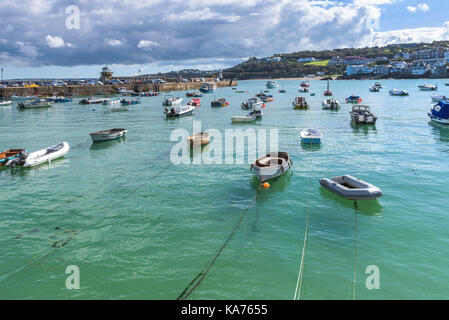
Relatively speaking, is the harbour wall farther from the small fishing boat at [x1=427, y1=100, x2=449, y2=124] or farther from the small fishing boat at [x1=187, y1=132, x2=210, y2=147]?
the small fishing boat at [x1=427, y1=100, x2=449, y2=124]

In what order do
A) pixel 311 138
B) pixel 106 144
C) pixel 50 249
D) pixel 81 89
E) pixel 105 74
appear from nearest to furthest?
pixel 50 249 < pixel 311 138 < pixel 106 144 < pixel 81 89 < pixel 105 74

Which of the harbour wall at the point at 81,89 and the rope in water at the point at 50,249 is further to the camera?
the harbour wall at the point at 81,89

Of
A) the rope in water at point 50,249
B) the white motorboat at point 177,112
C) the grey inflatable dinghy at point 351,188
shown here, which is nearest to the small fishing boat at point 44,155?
the rope in water at point 50,249

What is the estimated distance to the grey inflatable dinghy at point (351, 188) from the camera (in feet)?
64.2

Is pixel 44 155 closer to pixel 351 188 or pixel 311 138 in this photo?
pixel 311 138

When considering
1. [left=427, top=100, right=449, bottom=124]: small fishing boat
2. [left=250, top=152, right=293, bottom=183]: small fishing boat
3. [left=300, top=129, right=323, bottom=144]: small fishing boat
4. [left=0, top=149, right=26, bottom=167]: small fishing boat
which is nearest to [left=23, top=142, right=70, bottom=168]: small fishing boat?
[left=0, top=149, right=26, bottom=167]: small fishing boat

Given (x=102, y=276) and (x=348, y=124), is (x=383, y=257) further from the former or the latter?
(x=348, y=124)

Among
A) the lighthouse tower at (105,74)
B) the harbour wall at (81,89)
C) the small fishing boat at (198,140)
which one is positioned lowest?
the small fishing boat at (198,140)

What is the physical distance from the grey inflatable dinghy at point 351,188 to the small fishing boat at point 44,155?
25870 millimetres

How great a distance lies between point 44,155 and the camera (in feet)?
103

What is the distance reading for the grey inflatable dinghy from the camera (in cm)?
1958

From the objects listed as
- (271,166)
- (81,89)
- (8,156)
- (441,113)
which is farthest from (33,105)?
(441,113)

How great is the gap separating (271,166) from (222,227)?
7931 millimetres

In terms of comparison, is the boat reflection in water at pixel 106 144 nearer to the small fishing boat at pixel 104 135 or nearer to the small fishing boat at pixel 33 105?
the small fishing boat at pixel 104 135
